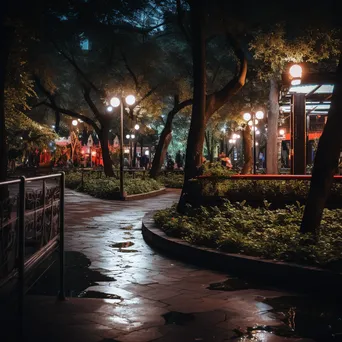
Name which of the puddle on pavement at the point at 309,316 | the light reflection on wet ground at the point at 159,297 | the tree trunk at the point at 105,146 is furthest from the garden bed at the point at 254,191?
the tree trunk at the point at 105,146

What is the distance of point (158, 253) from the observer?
948 cm

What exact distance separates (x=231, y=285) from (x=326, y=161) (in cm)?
306

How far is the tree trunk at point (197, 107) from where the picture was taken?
43.8ft

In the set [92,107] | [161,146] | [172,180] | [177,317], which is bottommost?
[177,317]

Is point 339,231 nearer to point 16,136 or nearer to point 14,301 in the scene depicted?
point 14,301

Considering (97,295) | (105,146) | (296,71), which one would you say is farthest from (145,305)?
(105,146)

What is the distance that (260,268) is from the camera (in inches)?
289

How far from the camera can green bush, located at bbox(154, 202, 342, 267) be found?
7422 millimetres

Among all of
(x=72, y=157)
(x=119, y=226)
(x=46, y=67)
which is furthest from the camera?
(x=72, y=157)

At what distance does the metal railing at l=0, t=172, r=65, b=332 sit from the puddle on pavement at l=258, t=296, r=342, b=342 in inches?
92.0

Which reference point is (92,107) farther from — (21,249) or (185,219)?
(21,249)

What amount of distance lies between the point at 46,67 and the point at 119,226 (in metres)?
10.7

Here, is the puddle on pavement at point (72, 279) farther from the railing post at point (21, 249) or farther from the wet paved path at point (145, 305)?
the railing post at point (21, 249)

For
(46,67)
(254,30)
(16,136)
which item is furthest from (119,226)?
(16,136)
